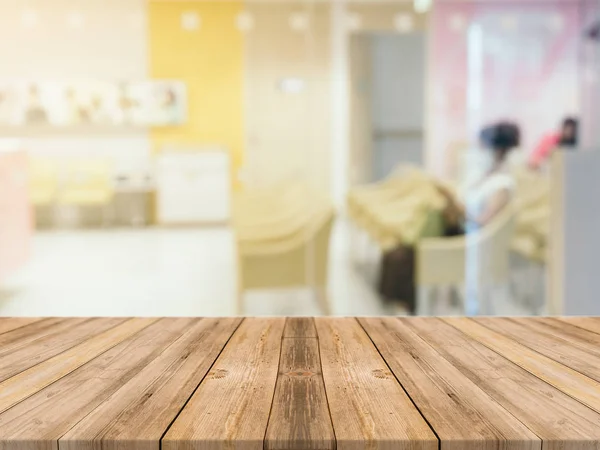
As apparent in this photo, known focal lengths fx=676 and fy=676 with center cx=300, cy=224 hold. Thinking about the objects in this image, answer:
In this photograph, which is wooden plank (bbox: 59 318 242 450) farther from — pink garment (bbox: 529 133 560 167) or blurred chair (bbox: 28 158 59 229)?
pink garment (bbox: 529 133 560 167)

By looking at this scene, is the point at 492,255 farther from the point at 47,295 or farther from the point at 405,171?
the point at 47,295

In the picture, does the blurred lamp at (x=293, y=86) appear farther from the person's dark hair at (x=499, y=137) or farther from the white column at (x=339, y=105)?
the person's dark hair at (x=499, y=137)

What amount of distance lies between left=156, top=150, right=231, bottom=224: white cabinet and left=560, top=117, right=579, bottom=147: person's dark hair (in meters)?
1.90

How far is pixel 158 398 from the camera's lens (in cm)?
97

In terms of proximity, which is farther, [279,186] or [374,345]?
[279,186]

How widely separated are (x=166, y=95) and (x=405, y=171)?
1.38 meters

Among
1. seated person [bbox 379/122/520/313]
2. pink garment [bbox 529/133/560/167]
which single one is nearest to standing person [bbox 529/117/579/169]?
pink garment [bbox 529/133/560/167]

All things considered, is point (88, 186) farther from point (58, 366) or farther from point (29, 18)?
point (58, 366)

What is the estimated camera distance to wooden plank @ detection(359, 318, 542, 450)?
2.71 ft

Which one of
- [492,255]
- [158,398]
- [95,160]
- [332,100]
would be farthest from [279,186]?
[158,398]

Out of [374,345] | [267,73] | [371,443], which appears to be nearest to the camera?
[371,443]

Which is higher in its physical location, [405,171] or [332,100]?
[332,100]

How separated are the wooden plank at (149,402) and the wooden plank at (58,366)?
5.0 inches

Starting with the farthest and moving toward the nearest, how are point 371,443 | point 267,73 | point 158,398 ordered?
point 267,73
point 158,398
point 371,443
